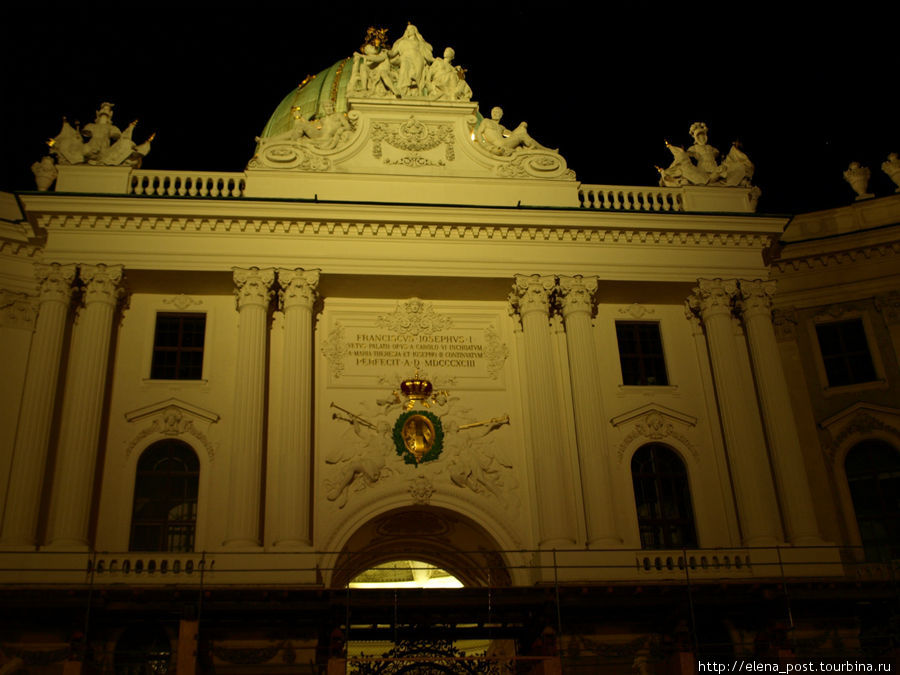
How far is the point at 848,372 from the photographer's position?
27.9 metres

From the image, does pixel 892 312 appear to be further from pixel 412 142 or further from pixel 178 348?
pixel 178 348

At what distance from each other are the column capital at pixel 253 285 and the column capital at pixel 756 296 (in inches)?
506

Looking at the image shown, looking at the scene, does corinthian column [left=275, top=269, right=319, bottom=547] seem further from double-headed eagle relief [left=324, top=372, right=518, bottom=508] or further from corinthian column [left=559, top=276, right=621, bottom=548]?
corinthian column [left=559, top=276, right=621, bottom=548]

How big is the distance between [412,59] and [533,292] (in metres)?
8.52

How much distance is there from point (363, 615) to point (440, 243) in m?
10.3

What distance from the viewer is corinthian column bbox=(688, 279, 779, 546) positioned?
24000 millimetres

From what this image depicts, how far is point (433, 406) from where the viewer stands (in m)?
25.4

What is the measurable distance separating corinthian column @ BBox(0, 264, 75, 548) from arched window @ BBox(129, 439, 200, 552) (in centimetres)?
235

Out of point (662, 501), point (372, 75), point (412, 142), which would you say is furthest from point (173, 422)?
point (662, 501)

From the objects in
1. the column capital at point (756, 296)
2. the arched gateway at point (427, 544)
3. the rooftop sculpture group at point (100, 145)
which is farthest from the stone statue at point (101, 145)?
the column capital at point (756, 296)

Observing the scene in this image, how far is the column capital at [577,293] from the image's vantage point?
26.2 m

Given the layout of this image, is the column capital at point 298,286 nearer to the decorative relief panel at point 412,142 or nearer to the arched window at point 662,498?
the decorative relief panel at point 412,142

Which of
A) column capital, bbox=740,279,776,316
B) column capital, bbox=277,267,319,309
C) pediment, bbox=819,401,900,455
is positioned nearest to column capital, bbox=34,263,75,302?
column capital, bbox=277,267,319,309

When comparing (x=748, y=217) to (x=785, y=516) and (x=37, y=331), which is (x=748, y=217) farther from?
(x=37, y=331)
